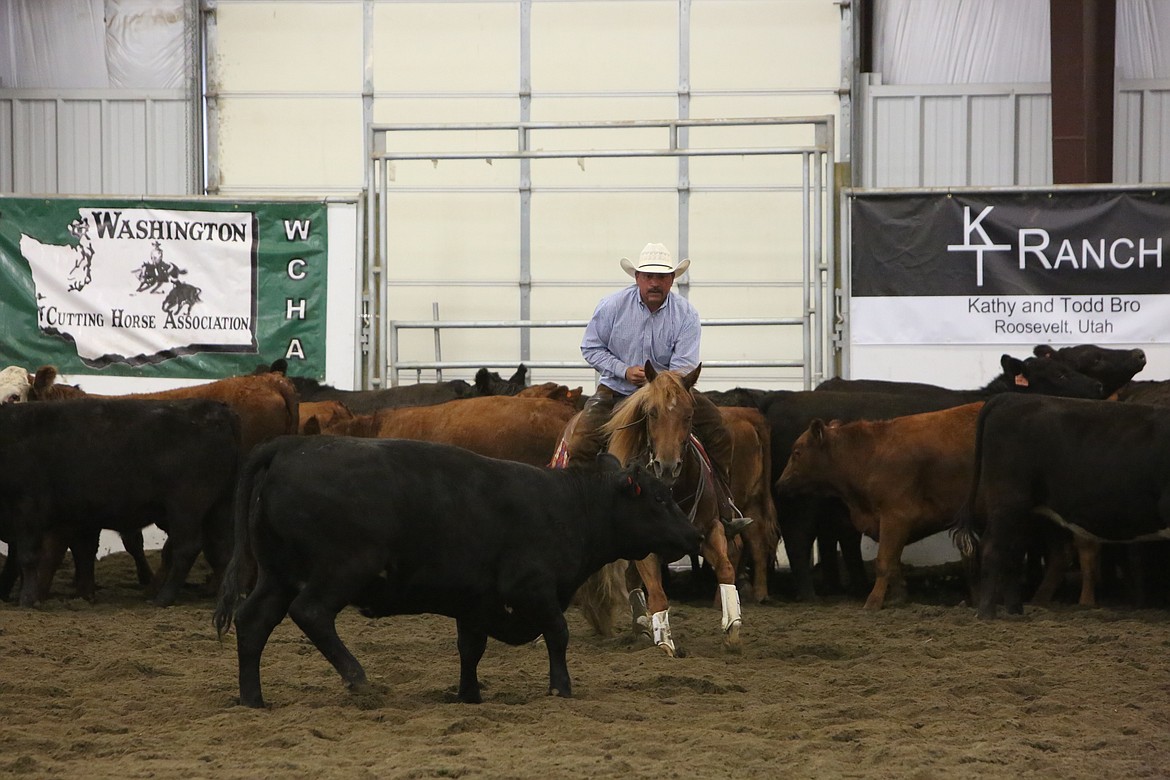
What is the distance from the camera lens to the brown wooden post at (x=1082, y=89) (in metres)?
16.3

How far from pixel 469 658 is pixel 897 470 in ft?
16.5

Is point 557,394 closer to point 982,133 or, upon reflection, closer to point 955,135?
point 955,135

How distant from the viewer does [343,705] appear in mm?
6203

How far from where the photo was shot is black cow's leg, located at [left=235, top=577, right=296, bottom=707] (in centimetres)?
611

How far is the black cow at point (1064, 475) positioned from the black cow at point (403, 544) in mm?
3931

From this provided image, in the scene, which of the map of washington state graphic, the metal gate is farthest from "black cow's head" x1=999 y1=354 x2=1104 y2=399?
the map of washington state graphic

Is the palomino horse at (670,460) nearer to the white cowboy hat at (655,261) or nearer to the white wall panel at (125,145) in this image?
the white cowboy hat at (655,261)

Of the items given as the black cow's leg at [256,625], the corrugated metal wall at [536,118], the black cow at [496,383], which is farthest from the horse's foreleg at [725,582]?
the corrugated metal wall at [536,118]

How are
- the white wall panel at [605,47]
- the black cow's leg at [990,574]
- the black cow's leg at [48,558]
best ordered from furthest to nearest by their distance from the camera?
the white wall panel at [605,47] < the black cow's leg at [48,558] < the black cow's leg at [990,574]

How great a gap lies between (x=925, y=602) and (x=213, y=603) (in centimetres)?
514

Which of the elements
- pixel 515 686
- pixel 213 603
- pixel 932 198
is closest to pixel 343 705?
pixel 515 686

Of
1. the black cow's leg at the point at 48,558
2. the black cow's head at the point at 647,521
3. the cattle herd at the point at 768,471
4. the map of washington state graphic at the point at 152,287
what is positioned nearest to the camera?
the black cow's head at the point at 647,521

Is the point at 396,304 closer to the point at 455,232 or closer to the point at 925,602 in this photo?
the point at 455,232

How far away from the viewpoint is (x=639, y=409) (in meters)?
7.82
